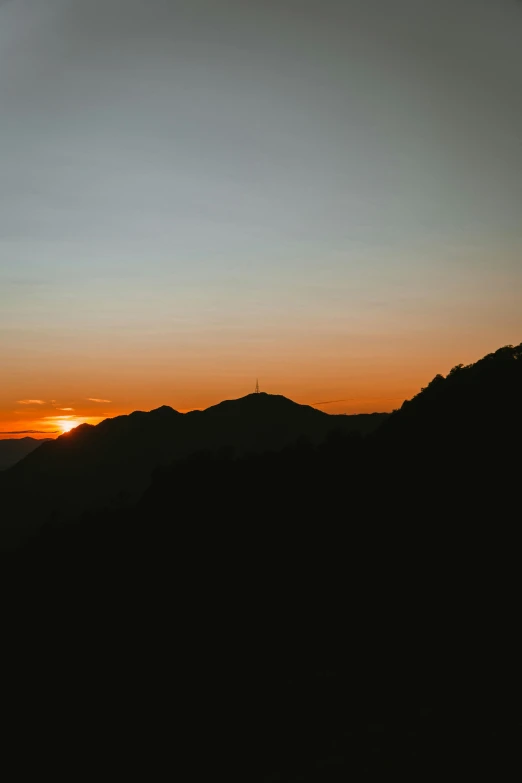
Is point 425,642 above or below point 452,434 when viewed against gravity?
below

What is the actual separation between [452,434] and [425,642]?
19053 millimetres

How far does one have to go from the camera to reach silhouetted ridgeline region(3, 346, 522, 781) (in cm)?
2489

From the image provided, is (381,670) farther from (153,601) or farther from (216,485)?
(216,485)

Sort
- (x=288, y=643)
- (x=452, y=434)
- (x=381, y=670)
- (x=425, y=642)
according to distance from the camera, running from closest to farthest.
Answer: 1. (x=381, y=670)
2. (x=425, y=642)
3. (x=288, y=643)
4. (x=452, y=434)

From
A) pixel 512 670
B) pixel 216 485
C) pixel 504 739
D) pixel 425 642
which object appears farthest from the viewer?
pixel 216 485

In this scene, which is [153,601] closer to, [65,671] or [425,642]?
[65,671]

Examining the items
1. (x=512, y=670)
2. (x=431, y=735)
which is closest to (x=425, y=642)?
(x=512, y=670)

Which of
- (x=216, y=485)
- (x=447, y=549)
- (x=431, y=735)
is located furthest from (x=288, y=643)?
(x=216, y=485)

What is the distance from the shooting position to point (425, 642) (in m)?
33.4

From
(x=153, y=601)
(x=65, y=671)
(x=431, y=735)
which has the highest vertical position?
(x=431, y=735)

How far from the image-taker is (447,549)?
38875mm

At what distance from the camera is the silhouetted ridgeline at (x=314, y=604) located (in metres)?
24.9

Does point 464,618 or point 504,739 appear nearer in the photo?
point 504,739

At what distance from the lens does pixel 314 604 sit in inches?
1727
